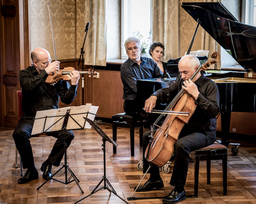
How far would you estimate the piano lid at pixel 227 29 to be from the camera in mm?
4152

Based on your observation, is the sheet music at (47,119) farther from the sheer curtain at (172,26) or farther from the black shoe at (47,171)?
the sheer curtain at (172,26)

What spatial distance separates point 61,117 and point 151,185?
97 centimetres

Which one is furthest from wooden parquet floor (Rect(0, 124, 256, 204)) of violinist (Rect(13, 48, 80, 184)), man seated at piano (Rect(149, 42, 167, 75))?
man seated at piano (Rect(149, 42, 167, 75))

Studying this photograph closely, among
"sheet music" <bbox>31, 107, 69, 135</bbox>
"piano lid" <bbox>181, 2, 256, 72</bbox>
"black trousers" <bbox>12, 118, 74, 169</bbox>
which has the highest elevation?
"piano lid" <bbox>181, 2, 256, 72</bbox>

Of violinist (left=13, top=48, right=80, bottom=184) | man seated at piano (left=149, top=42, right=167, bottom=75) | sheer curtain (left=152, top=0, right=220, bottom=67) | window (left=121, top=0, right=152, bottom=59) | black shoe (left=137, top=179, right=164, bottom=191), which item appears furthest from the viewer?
window (left=121, top=0, right=152, bottom=59)

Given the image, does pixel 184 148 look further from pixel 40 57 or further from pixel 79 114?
pixel 40 57

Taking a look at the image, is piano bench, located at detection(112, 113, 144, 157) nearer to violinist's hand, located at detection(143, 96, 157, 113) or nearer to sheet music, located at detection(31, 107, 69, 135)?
violinist's hand, located at detection(143, 96, 157, 113)

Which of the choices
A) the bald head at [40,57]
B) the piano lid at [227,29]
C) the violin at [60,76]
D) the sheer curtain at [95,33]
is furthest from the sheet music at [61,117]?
the sheer curtain at [95,33]

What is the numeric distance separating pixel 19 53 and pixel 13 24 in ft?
1.34

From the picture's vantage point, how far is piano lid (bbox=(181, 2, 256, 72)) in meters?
4.15

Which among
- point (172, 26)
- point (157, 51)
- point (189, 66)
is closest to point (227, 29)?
point (189, 66)

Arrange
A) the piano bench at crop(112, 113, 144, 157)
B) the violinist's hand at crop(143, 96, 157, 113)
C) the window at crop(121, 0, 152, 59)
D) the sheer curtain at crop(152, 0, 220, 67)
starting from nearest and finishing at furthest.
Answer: the violinist's hand at crop(143, 96, 157, 113), the piano bench at crop(112, 113, 144, 157), the sheer curtain at crop(152, 0, 220, 67), the window at crop(121, 0, 152, 59)

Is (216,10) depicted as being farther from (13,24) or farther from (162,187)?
(13,24)

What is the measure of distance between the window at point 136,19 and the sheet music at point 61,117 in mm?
3249
